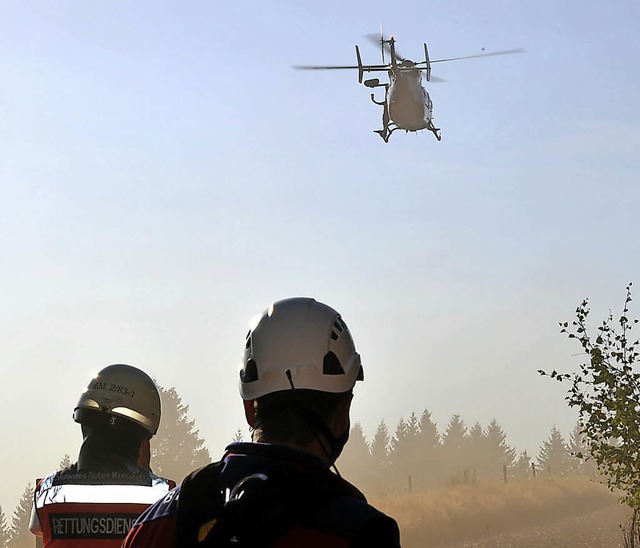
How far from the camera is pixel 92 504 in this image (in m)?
5.48

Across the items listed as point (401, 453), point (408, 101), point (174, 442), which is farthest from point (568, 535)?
point (401, 453)

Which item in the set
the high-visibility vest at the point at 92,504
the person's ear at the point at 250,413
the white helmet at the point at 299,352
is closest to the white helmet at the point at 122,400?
the high-visibility vest at the point at 92,504

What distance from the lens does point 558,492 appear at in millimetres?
78812

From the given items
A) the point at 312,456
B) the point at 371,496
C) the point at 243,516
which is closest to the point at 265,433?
the point at 312,456

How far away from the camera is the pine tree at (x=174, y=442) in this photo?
310 ft

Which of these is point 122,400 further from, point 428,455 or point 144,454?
point 428,455

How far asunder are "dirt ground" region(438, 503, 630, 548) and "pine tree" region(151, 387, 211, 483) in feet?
115

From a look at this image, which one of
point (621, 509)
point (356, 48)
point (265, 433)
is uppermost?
point (356, 48)

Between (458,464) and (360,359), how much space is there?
13741cm

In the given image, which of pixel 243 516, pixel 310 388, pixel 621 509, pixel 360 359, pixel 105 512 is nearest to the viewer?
pixel 243 516

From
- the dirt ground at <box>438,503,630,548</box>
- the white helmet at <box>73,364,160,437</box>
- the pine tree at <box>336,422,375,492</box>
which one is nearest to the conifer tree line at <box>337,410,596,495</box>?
the pine tree at <box>336,422,375,492</box>

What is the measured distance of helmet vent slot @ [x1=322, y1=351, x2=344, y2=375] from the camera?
12.3 feet

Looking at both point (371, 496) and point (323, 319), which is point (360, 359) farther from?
point (371, 496)

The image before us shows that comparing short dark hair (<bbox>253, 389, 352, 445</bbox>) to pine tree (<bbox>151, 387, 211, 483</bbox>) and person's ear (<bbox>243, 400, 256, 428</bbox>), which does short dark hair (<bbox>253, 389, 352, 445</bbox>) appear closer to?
person's ear (<bbox>243, 400, 256, 428</bbox>)
